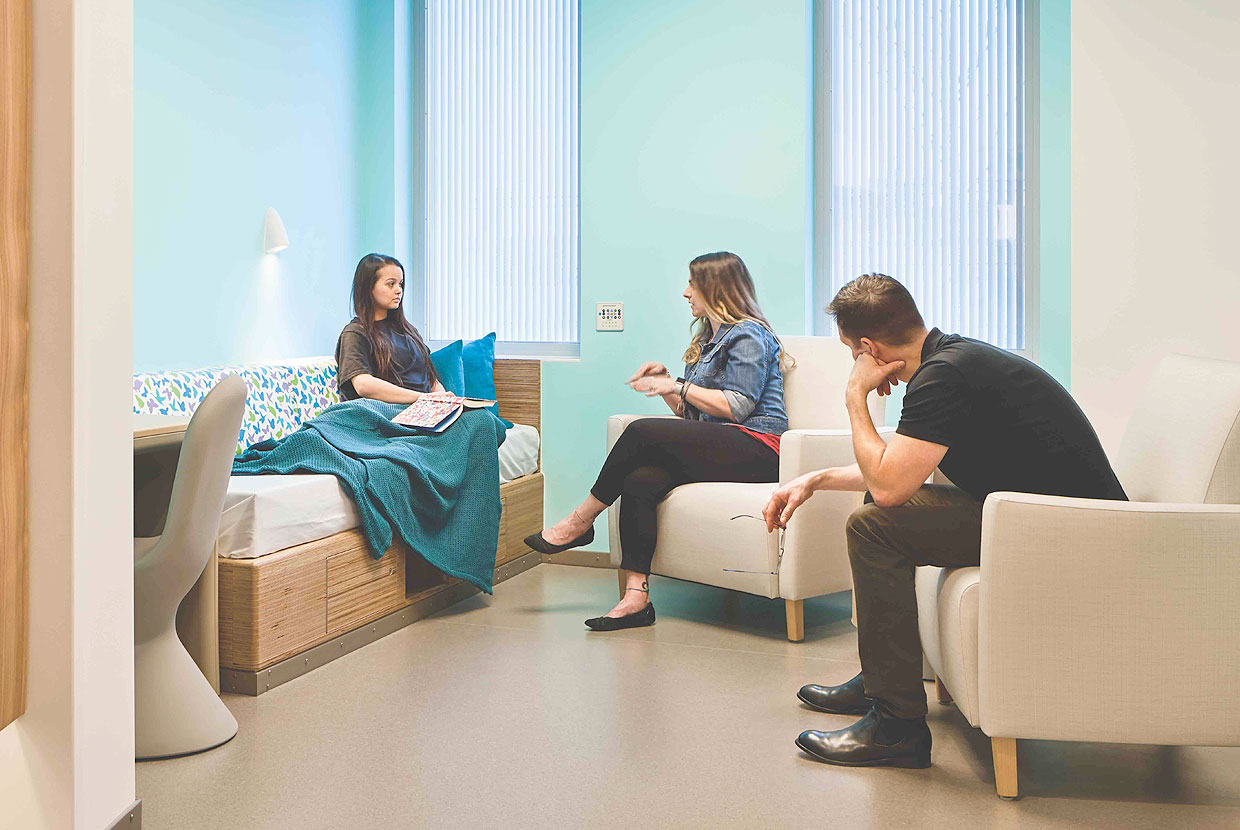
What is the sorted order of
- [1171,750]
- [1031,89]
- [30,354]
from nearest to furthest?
[30,354], [1171,750], [1031,89]

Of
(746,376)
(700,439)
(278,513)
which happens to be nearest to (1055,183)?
(746,376)

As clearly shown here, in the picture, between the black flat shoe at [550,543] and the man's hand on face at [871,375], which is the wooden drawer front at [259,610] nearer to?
the black flat shoe at [550,543]

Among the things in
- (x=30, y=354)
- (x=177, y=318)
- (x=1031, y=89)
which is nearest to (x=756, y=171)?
(x=1031, y=89)

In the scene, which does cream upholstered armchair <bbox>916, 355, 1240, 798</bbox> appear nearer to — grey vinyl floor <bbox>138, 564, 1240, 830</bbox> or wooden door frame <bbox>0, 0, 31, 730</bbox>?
grey vinyl floor <bbox>138, 564, 1240, 830</bbox>

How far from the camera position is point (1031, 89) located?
3.96 meters

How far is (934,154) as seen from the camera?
13.5 ft

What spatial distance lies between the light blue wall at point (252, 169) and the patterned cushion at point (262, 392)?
18cm

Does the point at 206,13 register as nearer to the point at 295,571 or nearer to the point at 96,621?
the point at 295,571

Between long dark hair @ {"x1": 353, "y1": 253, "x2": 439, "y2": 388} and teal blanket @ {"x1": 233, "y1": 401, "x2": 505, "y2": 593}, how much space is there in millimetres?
209

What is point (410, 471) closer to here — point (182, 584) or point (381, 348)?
point (381, 348)

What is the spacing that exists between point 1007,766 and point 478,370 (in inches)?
111

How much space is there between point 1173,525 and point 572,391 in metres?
2.85

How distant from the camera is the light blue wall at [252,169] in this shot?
359cm

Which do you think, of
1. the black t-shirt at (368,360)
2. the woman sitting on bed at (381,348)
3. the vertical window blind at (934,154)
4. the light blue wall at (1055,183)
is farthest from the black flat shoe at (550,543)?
the light blue wall at (1055,183)
